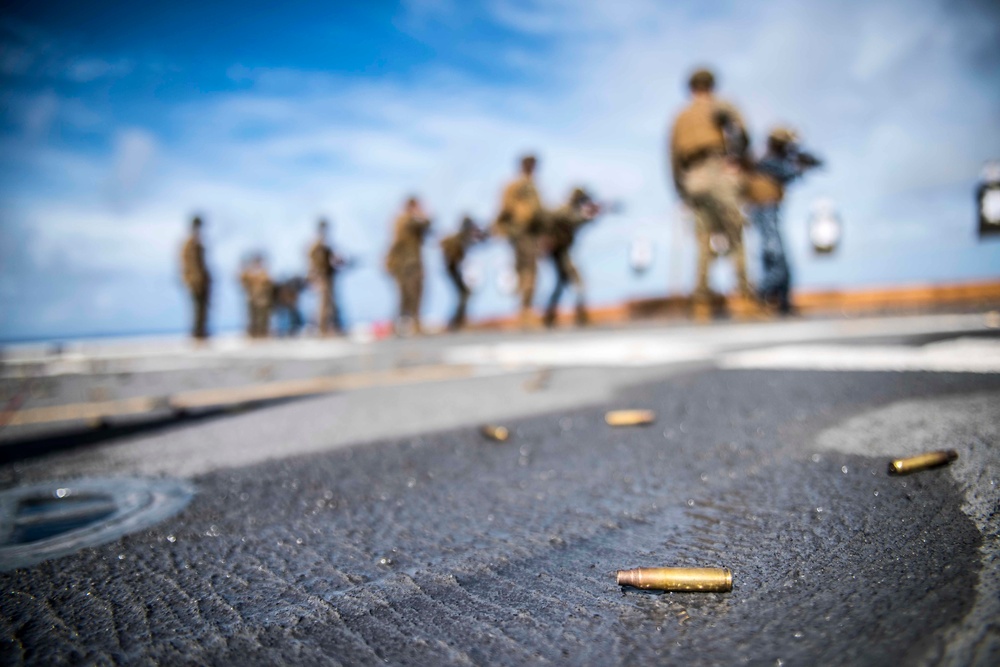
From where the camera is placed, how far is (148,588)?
33.2 inches

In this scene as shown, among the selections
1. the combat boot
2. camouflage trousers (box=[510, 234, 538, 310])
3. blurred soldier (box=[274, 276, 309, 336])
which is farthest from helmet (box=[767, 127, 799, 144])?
blurred soldier (box=[274, 276, 309, 336])

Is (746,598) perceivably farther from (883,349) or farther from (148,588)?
(883,349)

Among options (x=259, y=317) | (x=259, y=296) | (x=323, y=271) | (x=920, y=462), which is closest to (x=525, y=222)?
(x=323, y=271)

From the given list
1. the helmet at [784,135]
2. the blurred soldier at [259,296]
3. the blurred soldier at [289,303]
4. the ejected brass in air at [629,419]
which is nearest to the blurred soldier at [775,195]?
the helmet at [784,135]

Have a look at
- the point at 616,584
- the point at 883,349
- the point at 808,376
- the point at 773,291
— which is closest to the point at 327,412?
the point at 616,584

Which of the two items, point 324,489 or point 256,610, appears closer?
point 256,610

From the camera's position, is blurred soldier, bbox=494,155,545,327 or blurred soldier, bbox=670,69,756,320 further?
blurred soldier, bbox=494,155,545,327

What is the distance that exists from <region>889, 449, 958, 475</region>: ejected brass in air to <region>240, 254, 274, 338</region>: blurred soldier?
66.5ft

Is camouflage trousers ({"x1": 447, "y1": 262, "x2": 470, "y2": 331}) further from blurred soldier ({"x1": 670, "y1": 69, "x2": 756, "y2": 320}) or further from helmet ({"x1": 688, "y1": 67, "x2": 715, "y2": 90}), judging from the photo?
helmet ({"x1": 688, "y1": 67, "x2": 715, "y2": 90})

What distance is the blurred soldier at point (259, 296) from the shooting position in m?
19.3

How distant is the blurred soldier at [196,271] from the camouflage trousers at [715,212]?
1140cm

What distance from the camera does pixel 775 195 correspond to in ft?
31.4

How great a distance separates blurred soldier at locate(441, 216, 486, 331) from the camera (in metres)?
15.9

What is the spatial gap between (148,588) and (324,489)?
0.53m
